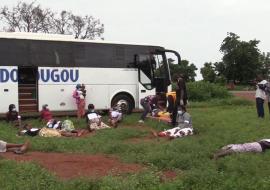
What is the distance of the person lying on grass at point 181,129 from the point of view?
13.8m

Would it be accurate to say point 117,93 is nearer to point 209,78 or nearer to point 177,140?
point 177,140

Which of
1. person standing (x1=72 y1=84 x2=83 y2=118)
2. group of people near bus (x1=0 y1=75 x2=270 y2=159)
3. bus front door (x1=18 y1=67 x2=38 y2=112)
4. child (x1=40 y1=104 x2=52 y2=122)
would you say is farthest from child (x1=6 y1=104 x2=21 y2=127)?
person standing (x1=72 y1=84 x2=83 y2=118)

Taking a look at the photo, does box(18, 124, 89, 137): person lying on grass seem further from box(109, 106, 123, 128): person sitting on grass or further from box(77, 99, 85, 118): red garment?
box(77, 99, 85, 118): red garment

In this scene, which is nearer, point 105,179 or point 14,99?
point 105,179

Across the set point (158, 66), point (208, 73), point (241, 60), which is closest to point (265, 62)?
point (241, 60)

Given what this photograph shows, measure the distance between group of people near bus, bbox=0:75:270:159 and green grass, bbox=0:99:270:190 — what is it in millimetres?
388

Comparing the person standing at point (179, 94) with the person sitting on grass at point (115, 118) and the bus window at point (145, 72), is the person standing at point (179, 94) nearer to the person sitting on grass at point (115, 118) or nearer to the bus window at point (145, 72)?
the person sitting on grass at point (115, 118)

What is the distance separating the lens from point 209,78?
55281 mm

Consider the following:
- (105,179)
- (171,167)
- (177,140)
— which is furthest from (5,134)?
(105,179)

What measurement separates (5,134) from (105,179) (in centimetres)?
696

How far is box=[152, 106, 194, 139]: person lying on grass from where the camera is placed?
13.8 metres

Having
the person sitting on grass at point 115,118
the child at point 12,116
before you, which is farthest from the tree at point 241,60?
the child at point 12,116

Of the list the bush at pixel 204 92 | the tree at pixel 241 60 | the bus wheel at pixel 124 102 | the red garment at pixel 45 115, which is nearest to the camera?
the red garment at pixel 45 115

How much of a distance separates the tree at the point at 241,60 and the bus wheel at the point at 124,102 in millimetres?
41521
